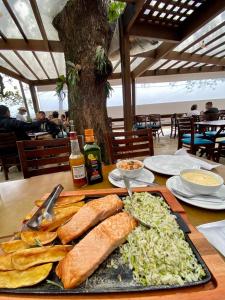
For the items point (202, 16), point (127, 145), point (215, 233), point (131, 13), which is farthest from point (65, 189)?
point (202, 16)

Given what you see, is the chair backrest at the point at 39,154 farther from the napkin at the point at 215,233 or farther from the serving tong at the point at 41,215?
the napkin at the point at 215,233

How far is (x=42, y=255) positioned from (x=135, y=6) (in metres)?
3.00

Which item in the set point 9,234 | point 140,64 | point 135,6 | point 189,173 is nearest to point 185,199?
point 189,173

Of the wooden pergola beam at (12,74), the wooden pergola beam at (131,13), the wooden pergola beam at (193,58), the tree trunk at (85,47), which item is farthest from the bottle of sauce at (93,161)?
the wooden pergola beam at (12,74)

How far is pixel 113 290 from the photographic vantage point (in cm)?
38

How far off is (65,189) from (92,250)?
0.48 m

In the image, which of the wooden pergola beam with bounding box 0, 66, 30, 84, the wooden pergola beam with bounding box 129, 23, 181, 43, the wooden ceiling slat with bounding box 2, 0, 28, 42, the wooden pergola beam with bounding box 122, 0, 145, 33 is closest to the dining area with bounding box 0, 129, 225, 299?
the wooden pergola beam with bounding box 122, 0, 145, 33

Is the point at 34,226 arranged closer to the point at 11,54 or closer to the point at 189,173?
the point at 189,173

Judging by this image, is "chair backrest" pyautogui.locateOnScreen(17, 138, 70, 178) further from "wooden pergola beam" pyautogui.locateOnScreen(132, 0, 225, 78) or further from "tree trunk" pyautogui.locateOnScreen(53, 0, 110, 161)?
"wooden pergola beam" pyautogui.locateOnScreen(132, 0, 225, 78)

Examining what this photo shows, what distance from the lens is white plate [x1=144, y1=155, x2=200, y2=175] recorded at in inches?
38.9

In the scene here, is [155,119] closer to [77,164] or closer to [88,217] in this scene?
[77,164]

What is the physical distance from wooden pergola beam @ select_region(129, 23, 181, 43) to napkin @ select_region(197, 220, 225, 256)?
313 centimetres

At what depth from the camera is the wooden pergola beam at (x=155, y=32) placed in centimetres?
286

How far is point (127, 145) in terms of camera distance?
5.00ft
